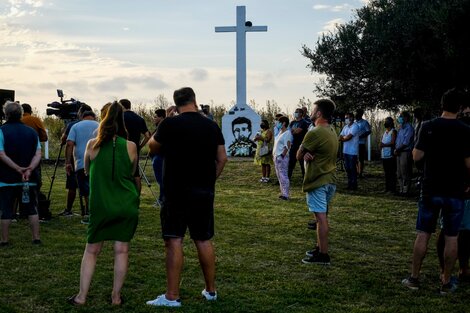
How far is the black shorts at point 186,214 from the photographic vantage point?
5297 millimetres

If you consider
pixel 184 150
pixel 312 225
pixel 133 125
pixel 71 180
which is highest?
pixel 133 125

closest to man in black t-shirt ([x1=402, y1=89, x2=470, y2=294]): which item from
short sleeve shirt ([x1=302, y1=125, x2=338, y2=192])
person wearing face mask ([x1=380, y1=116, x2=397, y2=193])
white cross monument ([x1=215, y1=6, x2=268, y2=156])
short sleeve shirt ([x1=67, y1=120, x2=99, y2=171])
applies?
short sleeve shirt ([x1=302, y1=125, x2=338, y2=192])

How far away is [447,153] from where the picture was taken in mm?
5797

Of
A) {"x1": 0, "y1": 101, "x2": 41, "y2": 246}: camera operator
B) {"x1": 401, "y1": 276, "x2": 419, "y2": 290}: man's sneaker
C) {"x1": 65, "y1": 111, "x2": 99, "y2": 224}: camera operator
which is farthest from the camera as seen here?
{"x1": 65, "y1": 111, "x2": 99, "y2": 224}: camera operator

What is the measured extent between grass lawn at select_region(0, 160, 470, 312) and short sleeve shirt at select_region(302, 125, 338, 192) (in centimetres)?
97

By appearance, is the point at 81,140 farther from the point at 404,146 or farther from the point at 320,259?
the point at 404,146

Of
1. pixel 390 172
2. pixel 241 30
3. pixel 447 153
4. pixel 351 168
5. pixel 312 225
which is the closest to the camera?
pixel 447 153

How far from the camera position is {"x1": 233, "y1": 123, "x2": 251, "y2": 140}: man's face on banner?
82.8 ft

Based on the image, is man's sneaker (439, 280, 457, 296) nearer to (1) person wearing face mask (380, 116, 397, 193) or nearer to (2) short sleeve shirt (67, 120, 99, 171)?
(2) short sleeve shirt (67, 120, 99, 171)

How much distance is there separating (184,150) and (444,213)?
2529 mm

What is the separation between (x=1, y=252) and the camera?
25.2 ft

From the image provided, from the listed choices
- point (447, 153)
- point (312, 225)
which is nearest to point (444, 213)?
point (447, 153)

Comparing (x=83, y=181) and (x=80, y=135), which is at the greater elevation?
(x=80, y=135)

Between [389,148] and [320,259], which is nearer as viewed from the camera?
[320,259]
